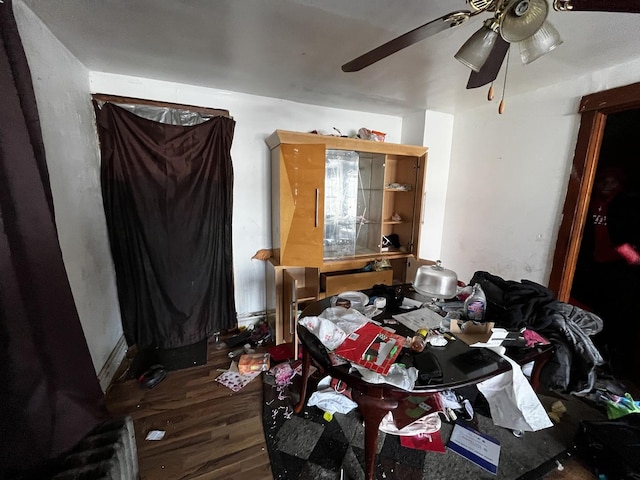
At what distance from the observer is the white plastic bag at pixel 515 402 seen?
1.22 meters

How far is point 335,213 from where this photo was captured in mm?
2496

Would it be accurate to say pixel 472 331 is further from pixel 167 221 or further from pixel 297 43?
pixel 167 221

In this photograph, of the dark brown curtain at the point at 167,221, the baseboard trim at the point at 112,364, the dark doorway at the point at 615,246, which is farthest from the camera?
the dark doorway at the point at 615,246

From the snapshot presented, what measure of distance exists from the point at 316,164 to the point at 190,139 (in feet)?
3.21

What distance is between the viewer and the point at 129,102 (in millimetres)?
1856

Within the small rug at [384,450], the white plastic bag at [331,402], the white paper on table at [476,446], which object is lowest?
the small rug at [384,450]

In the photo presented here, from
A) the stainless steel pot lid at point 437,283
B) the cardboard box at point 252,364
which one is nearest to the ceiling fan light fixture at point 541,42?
the stainless steel pot lid at point 437,283

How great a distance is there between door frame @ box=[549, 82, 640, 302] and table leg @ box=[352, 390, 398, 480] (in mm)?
1897

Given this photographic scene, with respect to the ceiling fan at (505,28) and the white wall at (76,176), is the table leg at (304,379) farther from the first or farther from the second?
the ceiling fan at (505,28)

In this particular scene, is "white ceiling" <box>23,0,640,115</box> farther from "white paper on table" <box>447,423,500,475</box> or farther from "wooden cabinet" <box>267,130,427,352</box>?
"white paper on table" <box>447,423,500,475</box>

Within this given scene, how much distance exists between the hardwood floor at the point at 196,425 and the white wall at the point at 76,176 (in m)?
0.40

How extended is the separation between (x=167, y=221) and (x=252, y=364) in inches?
49.9

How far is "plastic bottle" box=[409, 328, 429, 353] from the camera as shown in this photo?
1.07m

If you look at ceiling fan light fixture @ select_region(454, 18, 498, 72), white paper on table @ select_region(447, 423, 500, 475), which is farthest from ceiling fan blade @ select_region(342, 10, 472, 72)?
white paper on table @ select_region(447, 423, 500, 475)
